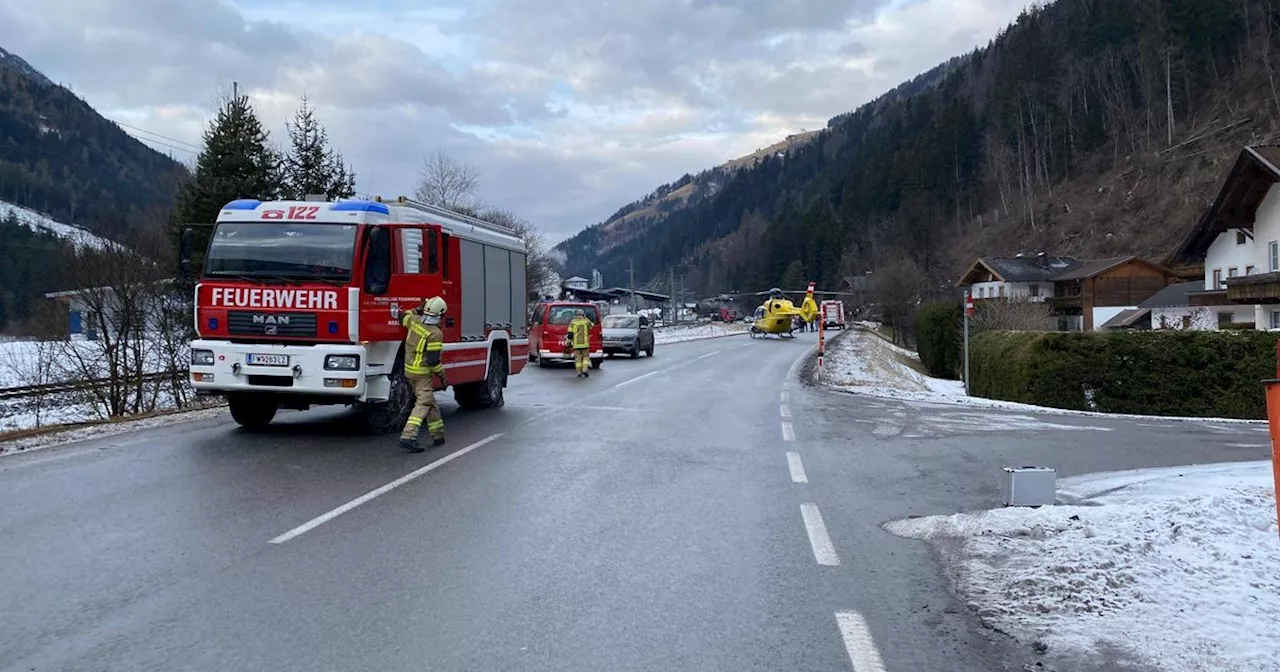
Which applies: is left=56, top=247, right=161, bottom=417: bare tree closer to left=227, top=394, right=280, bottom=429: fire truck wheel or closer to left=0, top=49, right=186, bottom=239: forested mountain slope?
left=227, top=394, right=280, bottom=429: fire truck wheel

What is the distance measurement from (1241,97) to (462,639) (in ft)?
283

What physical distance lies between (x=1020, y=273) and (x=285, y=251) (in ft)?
238

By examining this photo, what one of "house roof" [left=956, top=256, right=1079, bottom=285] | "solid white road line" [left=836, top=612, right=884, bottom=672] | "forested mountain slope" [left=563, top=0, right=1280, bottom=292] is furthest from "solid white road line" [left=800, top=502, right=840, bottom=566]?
"house roof" [left=956, top=256, right=1079, bottom=285]

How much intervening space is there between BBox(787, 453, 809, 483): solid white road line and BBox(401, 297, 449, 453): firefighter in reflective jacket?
4.06 metres

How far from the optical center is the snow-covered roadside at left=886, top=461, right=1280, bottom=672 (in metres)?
4.55

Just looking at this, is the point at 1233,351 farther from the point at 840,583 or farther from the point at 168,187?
the point at 168,187

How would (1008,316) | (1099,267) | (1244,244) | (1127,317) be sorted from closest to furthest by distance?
(1008,316), (1244,244), (1127,317), (1099,267)

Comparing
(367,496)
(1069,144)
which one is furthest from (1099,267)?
(367,496)

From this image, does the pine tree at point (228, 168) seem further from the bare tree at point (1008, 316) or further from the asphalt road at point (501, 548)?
the bare tree at point (1008, 316)

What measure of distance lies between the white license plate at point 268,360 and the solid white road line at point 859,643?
7.85 m

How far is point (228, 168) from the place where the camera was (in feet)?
98.3

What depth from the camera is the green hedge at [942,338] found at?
38.6 metres

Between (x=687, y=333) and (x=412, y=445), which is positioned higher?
(x=687, y=333)

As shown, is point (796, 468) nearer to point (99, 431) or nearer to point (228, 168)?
point (99, 431)
